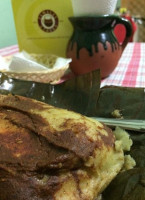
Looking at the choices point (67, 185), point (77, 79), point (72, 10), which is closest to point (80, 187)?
point (67, 185)

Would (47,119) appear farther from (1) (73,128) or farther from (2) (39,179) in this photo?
(2) (39,179)

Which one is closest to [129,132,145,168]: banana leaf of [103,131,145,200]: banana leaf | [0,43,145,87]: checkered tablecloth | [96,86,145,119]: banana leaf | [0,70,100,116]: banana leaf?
[103,131,145,200]: banana leaf

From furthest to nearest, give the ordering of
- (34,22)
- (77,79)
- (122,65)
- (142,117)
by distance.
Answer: (122,65) → (34,22) → (77,79) → (142,117)

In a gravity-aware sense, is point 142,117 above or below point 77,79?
below

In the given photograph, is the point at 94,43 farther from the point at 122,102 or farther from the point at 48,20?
the point at 122,102

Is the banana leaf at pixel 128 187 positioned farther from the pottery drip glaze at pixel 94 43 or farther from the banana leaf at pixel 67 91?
the pottery drip glaze at pixel 94 43

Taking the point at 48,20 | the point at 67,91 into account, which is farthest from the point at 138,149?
the point at 48,20

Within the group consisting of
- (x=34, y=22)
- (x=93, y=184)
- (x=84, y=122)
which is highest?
(x=34, y=22)
